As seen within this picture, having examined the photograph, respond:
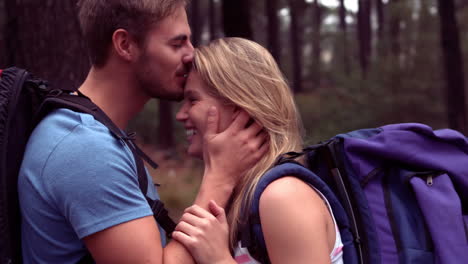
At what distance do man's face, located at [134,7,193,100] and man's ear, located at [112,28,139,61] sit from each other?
0.05 meters

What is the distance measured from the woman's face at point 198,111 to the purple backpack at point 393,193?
42cm

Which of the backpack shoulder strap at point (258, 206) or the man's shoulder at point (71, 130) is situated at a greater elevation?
the man's shoulder at point (71, 130)

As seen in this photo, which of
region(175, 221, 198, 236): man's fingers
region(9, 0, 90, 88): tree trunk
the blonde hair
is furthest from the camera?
region(9, 0, 90, 88): tree trunk

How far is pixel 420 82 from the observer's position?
1439 centimetres

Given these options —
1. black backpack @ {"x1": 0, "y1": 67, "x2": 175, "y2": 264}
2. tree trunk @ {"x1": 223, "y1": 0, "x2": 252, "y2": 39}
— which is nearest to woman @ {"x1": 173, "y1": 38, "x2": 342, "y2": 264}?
black backpack @ {"x1": 0, "y1": 67, "x2": 175, "y2": 264}

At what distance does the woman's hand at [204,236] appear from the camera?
A: 226 centimetres

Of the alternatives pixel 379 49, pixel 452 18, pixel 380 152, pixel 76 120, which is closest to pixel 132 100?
pixel 76 120

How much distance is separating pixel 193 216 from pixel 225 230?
0.15m

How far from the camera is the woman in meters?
2.10

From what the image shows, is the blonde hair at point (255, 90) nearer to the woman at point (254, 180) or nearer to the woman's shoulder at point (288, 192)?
the woman at point (254, 180)

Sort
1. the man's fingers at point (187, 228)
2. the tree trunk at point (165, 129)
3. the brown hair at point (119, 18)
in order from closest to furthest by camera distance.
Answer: the man's fingers at point (187, 228), the brown hair at point (119, 18), the tree trunk at point (165, 129)

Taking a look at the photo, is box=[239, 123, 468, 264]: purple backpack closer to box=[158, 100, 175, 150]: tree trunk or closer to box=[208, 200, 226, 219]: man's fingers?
box=[208, 200, 226, 219]: man's fingers

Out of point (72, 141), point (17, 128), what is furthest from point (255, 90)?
point (17, 128)

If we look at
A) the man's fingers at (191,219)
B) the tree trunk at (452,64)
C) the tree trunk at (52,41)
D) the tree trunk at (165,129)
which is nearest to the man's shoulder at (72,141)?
the man's fingers at (191,219)
